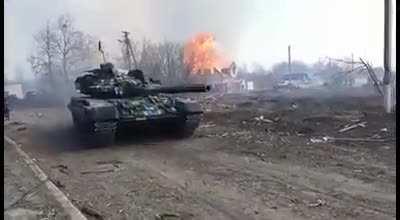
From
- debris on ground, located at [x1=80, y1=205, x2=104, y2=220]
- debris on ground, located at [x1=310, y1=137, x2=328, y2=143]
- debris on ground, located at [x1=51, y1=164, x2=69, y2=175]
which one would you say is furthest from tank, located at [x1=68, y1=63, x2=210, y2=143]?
debris on ground, located at [x1=80, y1=205, x2=104, y2=220]

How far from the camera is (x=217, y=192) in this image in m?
3.89

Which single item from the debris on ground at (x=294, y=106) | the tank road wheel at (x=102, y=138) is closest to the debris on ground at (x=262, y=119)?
the debris on ground at (x=294, y=106)

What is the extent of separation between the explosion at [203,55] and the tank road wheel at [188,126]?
1847mm

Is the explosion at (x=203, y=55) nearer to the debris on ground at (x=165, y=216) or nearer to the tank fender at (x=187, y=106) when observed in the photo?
the tank fender at (x=187, y=106)

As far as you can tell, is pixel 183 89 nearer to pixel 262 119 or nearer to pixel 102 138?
pixel 102 138

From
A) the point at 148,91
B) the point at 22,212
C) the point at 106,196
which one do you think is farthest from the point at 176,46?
the point at 22,212

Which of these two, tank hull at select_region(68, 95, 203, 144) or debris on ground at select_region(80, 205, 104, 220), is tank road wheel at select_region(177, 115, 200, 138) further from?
debris on ground at select_region(80, 205, 104, 220)

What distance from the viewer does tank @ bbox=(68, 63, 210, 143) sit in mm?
6605

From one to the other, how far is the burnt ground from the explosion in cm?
95

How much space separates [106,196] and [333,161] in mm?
2221

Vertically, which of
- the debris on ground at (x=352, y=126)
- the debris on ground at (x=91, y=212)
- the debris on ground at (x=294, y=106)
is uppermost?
the debris on ground at (x=294, y=106)

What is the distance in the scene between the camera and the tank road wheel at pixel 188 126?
23.8 feet

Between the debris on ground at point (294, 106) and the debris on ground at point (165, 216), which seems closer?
the debris on ground at point (165, 216)

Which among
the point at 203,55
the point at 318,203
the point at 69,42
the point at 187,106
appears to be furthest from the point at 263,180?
the point at 69,42
